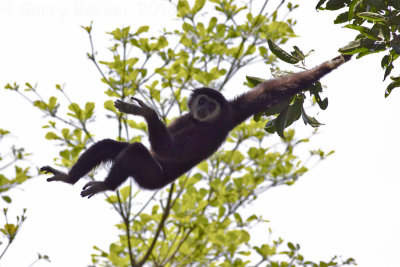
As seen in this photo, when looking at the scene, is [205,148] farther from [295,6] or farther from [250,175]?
[295,6]

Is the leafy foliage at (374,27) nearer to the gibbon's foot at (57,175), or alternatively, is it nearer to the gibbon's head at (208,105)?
the gibbon's head at (208,105)

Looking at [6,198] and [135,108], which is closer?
[135,108]

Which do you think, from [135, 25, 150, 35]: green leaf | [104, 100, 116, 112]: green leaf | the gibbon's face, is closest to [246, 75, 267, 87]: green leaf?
the gibbon's face

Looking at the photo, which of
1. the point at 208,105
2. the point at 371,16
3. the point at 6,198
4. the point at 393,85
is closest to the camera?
the point at 371,16

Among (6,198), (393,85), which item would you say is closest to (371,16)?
(393,85)

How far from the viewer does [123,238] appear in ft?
26.9

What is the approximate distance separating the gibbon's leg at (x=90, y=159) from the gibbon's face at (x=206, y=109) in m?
0.98

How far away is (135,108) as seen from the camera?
4.70 metres

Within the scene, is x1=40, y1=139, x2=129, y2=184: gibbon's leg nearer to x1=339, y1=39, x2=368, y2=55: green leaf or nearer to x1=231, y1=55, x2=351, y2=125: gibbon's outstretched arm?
x1=231, y1=55, x2=351, y2=125: gibbon's outstretched arm

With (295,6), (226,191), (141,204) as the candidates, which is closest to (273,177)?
(226,191)

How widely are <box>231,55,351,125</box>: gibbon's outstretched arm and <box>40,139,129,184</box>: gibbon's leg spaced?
1486mm

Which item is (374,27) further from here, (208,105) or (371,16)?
(208,105)

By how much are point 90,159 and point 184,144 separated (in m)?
1.16

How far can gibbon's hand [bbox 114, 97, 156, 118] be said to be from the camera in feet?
14.8
